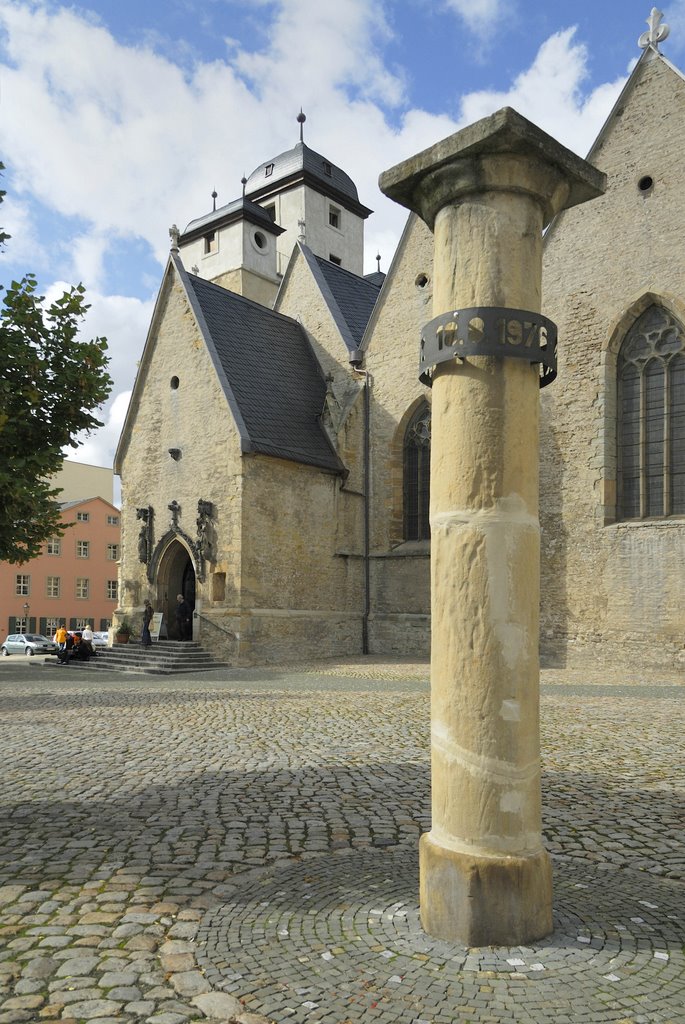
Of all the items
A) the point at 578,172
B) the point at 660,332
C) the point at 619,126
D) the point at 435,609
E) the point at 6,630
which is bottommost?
the point at 6,630

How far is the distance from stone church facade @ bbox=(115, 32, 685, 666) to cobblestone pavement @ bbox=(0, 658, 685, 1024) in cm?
960

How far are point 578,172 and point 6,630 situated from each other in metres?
50.6

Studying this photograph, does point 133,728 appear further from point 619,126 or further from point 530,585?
point 619,126

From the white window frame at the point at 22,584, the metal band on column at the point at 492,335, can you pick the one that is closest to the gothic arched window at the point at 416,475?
the metal band on column at the point at 492,335

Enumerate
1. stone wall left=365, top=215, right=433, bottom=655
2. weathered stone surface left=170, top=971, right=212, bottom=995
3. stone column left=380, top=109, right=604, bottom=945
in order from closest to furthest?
weathered stone surface left=170, top=971, right=212, bottom=995 < stone column left=380, top=109, right=604, bottom=945 < stone wall left=365, top=215, right=433, bottom=655

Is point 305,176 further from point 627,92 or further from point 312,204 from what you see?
point 627,92

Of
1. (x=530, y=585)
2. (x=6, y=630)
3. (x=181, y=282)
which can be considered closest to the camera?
(x=530, y=585)

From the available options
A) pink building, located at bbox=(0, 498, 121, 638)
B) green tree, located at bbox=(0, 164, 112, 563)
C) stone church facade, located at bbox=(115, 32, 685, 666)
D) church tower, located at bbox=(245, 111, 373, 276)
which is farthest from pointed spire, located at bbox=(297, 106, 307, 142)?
green tree, located at bbox=(0, 164, 112, 563)

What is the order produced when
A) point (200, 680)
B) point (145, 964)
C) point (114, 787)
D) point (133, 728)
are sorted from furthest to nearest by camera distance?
point (200, 680) < point (133, 728) < point (114, 787) < point (145, 964)

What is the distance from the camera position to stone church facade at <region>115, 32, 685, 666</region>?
1795cm

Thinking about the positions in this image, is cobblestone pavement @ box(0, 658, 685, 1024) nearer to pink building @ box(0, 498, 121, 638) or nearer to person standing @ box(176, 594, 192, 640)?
person standing @ box(176, 594, 192, 640)

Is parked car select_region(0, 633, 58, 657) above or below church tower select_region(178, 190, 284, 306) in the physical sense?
below

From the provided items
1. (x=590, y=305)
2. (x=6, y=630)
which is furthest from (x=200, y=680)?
(x=6, y=630)

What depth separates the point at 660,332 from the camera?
59.4 ft
